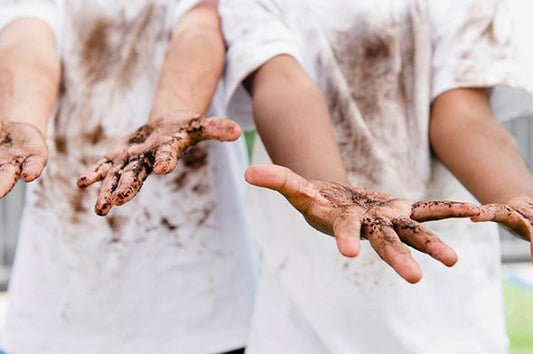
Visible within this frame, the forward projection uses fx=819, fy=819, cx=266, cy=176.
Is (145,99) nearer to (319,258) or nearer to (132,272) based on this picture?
(132,272)

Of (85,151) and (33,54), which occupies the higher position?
(33,54)

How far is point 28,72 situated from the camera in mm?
1332

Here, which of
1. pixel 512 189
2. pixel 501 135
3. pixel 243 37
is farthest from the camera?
pixel 243 37

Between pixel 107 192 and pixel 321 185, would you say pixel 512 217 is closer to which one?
pixel 321 185

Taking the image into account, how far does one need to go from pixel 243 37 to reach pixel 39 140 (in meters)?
0.38

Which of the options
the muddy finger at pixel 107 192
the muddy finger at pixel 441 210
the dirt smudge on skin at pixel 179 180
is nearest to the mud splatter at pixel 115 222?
the dirt smudge on skin at pixel 179 180

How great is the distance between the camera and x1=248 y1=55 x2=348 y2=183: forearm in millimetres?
1152

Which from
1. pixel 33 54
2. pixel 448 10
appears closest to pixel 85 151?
pixel 33 54

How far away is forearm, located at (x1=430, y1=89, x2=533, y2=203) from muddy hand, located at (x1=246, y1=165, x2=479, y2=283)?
0.62 feet

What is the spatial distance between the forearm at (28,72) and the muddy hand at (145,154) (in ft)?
0.60

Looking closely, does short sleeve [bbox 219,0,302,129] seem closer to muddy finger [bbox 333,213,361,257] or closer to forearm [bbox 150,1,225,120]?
forearm [bbox 150,1,225,120]

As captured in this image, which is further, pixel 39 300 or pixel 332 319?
pixel 39 300

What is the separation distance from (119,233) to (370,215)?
537mm

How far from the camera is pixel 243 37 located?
1340 millimetres
